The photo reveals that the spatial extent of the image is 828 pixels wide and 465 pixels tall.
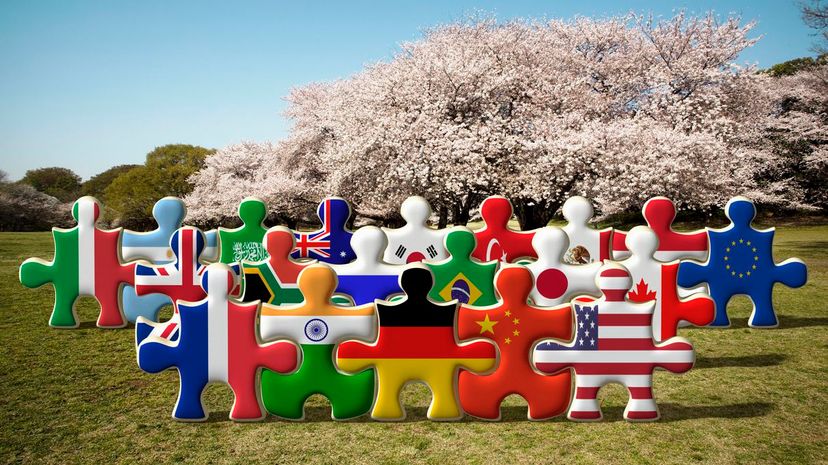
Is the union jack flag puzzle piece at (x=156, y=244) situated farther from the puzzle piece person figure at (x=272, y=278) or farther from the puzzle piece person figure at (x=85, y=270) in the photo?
the puzzle piece person figure at (x=272, y=278)

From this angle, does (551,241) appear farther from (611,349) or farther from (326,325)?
(326,325)

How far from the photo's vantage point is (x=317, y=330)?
16.0 feet

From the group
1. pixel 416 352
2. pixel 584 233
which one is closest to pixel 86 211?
pixel 416 352

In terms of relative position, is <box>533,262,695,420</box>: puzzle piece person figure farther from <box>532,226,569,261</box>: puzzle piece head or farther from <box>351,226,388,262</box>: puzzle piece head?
<box>351,226,388,262</box>: puzzle piece head

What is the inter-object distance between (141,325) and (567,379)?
134 inches

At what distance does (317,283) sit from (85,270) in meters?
5.17

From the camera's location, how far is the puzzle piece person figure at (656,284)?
6.18 m

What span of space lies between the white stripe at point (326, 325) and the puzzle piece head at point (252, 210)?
3782mm

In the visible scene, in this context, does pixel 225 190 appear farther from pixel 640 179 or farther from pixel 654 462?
pixel 654 462

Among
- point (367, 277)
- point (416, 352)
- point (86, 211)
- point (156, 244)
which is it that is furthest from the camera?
point (156, 244)

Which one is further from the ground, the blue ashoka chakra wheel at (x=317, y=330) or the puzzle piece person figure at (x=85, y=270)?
the puzzle piece person figure at (x=85, y=270)

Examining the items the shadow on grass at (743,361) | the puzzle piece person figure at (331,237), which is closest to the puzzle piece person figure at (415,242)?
the puzzle piece person figure at (331,237)

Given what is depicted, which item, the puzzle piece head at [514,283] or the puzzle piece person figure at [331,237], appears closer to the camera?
the puzzle piece head at [514,283]

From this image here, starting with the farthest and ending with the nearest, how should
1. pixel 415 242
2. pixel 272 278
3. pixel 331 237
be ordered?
pixel 331 237 → pixel 415 242 → pixel 272 278
